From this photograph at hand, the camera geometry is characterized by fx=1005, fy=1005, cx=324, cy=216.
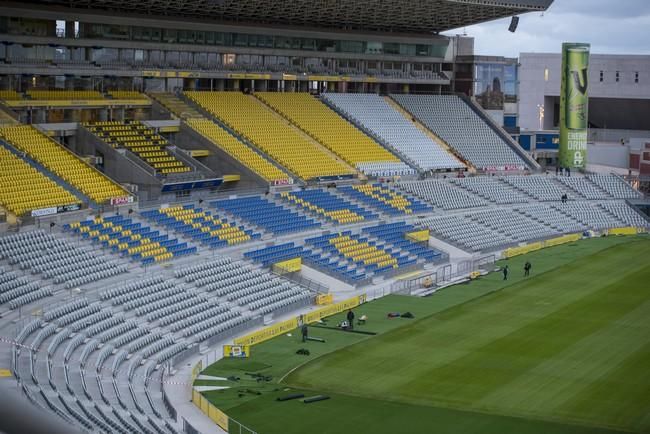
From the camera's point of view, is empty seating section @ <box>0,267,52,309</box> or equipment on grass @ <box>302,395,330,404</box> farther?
empty seating section @ <box>0,267,52,309</box>

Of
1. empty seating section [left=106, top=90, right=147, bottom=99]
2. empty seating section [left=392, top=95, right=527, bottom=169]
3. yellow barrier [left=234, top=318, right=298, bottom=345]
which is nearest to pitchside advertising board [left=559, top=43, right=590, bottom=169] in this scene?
empty seating section [left=392, top=95, right=527, bottom=169]

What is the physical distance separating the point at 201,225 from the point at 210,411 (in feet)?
64.8

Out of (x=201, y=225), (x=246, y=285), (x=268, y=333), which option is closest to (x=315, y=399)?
(x=268, y=333)

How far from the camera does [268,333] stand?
105ft

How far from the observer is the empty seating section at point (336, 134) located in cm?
5869

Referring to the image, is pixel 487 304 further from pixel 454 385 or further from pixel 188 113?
pixel 188 113

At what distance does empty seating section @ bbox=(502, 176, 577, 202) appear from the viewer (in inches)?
2468

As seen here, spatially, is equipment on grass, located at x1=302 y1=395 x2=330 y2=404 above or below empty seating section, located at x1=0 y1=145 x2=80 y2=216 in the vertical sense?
below

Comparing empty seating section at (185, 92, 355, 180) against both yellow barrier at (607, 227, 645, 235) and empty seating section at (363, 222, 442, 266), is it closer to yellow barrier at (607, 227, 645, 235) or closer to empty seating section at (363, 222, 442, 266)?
empty seating section at (363, 222, 442, 266)

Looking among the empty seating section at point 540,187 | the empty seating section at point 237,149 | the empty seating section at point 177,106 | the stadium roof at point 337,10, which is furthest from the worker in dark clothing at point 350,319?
the empty seating section at point 540,187

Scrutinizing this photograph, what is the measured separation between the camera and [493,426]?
22.3 m

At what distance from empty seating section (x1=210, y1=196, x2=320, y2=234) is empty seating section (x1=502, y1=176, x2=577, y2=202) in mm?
20179

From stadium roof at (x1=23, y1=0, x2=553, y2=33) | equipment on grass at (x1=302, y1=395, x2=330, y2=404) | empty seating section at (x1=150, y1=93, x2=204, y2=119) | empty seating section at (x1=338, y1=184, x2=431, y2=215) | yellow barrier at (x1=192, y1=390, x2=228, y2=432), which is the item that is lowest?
equipment on grass at (x1=302, y1=395, x2=330, y2=404)

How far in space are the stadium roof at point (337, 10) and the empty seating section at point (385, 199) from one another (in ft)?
37.5
